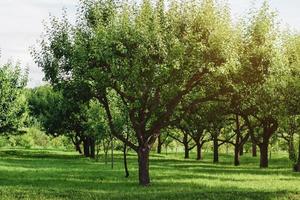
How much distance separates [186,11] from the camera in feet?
127

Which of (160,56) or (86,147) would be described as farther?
(86,147)

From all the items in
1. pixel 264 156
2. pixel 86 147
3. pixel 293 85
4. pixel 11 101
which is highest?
pixel 11 101

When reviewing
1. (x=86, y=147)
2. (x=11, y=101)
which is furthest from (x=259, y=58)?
(x=86, y=147)

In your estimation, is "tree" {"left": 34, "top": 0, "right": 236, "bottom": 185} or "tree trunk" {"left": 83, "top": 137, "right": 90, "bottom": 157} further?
"tree trunk" {"left": 83, "top": 137, "right": 90, "bottom": 157}

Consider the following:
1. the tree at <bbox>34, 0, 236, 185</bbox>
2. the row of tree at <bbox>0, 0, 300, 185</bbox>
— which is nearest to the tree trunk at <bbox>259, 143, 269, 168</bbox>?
the row of tree at <bbox>0, 0, 300, 185</bbox>

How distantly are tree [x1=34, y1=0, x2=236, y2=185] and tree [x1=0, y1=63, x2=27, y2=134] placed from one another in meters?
54.9

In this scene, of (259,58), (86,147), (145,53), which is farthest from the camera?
(86,147)

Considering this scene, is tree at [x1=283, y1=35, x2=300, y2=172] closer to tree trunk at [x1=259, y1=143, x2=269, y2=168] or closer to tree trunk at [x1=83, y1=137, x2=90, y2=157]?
tree trunk at [x1=259, y1=143, x2=269, y2=168]

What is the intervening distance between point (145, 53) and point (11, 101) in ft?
216

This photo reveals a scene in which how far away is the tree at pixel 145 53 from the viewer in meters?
36.5

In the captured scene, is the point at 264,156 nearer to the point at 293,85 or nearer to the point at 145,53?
the point at 293,85

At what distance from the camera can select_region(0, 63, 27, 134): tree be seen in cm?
9419

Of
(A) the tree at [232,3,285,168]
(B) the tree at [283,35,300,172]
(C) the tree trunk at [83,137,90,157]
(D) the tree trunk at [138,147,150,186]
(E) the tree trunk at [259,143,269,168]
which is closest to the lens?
(A) the tree at [232,3,285,168]

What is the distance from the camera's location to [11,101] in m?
96.2
